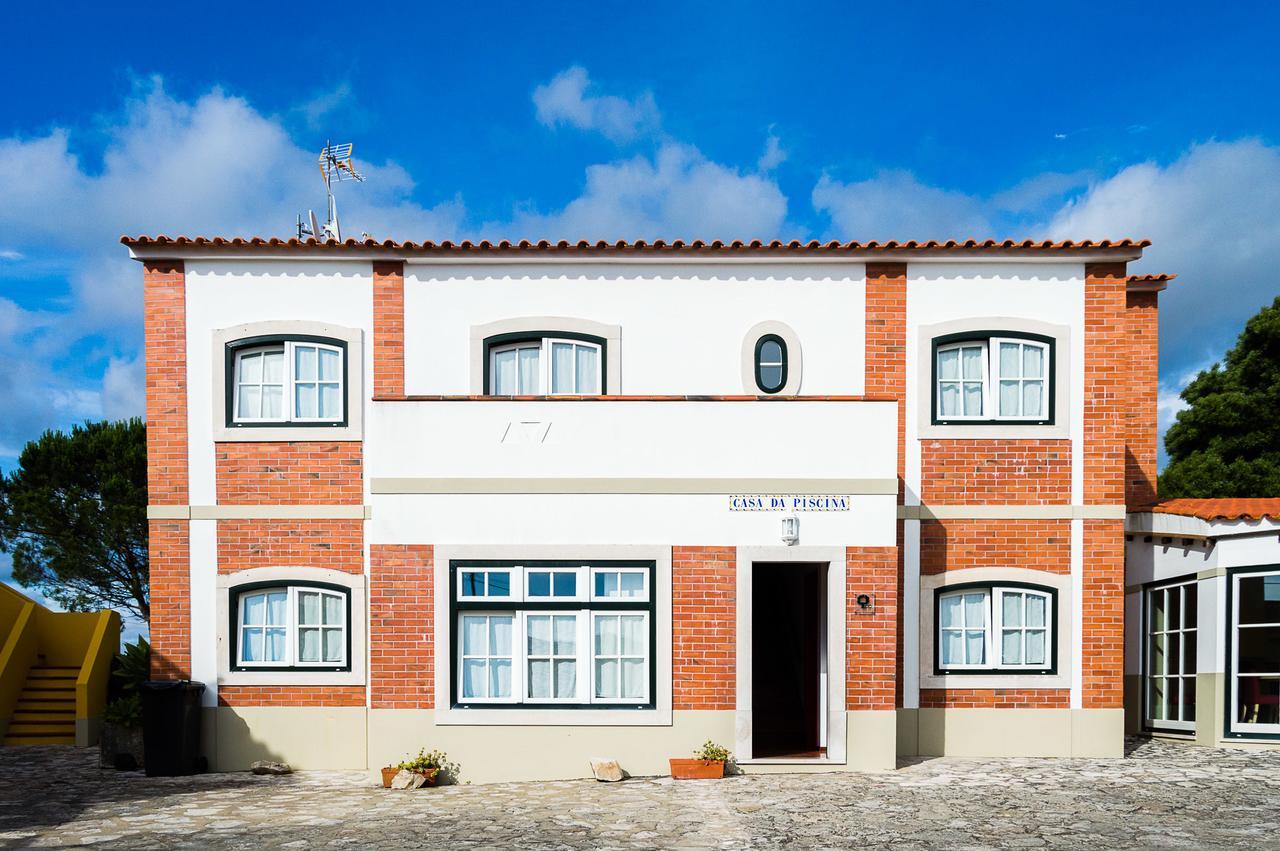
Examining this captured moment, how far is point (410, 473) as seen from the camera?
1109 centimetres

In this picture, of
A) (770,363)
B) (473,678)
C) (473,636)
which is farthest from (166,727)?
(770,363)

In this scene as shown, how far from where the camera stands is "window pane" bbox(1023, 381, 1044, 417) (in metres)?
12.4

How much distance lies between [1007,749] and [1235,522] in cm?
440

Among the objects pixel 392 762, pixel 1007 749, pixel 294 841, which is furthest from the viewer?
pixel 1007 749

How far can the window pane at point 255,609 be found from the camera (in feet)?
40.7

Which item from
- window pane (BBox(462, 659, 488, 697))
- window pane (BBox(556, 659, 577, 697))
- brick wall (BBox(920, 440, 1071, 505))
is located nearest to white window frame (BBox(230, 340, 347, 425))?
window pane (BBox(462, 659, 488, 697))

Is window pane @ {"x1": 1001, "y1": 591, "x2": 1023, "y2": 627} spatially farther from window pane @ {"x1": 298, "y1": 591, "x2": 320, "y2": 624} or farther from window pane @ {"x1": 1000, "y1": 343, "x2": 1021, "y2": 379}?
window pane @ {"x1": 298, "y1": 591, "x2": 320, "y2": 624}

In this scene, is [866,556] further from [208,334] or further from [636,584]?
[208,334]

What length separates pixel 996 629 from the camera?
1223 cm

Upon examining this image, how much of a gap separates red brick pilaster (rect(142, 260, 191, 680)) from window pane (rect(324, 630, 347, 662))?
1.93 metres

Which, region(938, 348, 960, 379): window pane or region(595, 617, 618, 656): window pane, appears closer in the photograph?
region(595, 617, 618, 656): window pane

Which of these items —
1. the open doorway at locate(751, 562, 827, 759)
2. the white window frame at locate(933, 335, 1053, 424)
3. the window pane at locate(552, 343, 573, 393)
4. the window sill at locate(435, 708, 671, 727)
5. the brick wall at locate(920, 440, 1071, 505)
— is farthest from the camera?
the window pane at locate(552, 343, 573, 393)

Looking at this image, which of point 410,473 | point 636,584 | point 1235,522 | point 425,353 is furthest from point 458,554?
point 1235,522

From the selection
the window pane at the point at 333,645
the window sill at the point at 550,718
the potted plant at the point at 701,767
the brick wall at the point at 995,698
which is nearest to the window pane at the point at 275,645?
the window pane at the point at 333,645
